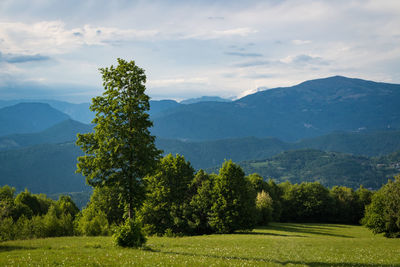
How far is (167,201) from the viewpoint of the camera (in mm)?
56844

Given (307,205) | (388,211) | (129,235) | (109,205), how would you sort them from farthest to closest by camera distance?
(307,205) < (109,205) < (388,211) < (129,235)

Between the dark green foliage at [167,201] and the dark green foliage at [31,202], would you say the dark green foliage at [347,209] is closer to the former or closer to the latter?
the dark green foliage at [167,201]

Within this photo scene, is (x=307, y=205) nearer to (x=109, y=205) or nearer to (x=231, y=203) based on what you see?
(x=231, y=203)

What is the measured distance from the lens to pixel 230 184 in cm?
5622

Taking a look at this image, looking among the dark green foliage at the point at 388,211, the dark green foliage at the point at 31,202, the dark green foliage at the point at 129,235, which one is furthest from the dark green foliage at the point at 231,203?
the dark green foliage at the point at 31,202

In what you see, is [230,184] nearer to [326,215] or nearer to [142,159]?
[142,159]

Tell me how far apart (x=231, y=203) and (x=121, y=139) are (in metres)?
32.7

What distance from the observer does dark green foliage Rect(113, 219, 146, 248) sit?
25.3 metres

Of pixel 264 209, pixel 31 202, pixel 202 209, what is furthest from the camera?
pixel 264 209

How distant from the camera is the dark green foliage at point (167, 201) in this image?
2186 inches

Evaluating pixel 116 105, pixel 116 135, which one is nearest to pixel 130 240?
pixel 116 135

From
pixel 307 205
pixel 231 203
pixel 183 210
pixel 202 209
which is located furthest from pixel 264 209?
pixel 307 205

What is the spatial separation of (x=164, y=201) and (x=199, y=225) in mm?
8073

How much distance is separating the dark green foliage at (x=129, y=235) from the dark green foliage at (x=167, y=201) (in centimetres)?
2904
